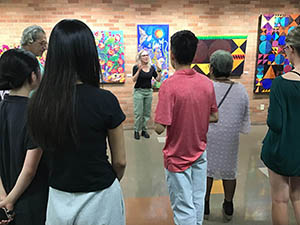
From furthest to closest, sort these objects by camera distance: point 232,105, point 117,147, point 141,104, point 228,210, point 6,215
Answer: point 141,104 < point 228,210 < point 232,105 < point 6,215 < point 117,147

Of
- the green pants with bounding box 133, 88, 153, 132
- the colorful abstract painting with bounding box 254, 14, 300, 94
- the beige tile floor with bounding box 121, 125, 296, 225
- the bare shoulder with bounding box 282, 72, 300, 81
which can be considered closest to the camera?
the bare shoulder with bounding box 282, 72, 300, 81

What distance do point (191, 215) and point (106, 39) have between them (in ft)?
12.9

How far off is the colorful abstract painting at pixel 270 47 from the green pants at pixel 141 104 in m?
2.48

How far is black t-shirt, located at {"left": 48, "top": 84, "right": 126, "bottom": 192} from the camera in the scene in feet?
3.04

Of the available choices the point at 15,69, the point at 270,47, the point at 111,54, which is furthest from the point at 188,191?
the point at 270,47

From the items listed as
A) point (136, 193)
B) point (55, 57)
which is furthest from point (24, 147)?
point (136, 193)

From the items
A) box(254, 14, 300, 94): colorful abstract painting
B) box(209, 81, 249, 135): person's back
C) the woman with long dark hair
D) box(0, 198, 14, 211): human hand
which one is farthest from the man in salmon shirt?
box(254, 14, 300, 94): colorful abstract painting

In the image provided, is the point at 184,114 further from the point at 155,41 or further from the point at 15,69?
the point at 155,41

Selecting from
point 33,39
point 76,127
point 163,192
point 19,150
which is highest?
point 33,39

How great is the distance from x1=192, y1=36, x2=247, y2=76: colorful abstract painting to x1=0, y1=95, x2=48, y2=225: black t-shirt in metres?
4.24

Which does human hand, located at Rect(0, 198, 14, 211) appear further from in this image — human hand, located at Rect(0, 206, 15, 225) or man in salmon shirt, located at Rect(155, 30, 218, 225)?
man in salmon shirt, located at Rect(155, 30, 218, 225)

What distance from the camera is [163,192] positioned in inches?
108

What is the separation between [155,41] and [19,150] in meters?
4.14

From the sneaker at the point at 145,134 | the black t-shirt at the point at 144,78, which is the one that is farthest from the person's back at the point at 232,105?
the sneaker at the point at 145,134
